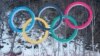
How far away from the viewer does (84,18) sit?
6.32m

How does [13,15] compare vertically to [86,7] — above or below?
below

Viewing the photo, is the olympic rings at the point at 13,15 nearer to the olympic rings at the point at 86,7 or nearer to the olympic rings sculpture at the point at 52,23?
→ the olympic rings sculpture at the point at 52,23

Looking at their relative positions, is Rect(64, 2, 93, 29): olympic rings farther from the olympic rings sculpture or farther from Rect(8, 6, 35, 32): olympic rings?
Rect(8, 6, 35, 32): olympic rings

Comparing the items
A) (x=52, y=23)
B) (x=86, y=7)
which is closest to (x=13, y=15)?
(x=52, y=23)

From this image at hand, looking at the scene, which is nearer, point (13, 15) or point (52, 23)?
point (13, 15)

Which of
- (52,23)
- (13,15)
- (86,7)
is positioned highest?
(86,7)

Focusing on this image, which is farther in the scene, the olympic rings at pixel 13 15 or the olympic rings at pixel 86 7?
the olympic rings at pixel 86 7

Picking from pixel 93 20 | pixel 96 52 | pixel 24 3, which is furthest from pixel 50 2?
pixel 96 52

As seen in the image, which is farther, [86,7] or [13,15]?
[86,7]

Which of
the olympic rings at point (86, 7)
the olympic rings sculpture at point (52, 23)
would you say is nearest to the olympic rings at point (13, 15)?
the olympic rings sculpture at point (52, 23)

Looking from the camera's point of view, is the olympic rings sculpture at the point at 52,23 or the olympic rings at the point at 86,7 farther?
the olympic rings at the point at 86,7

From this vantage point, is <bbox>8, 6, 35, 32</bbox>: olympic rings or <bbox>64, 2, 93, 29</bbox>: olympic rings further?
<bbox>64, 2, 93, 29</bbox>: olympic rings

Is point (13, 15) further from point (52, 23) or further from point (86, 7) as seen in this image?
point (86, 7)

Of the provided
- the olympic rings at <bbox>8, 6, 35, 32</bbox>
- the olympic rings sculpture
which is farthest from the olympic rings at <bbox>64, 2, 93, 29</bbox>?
the olympic rings at <bbox>8, 6, 35, 32</bbox>
